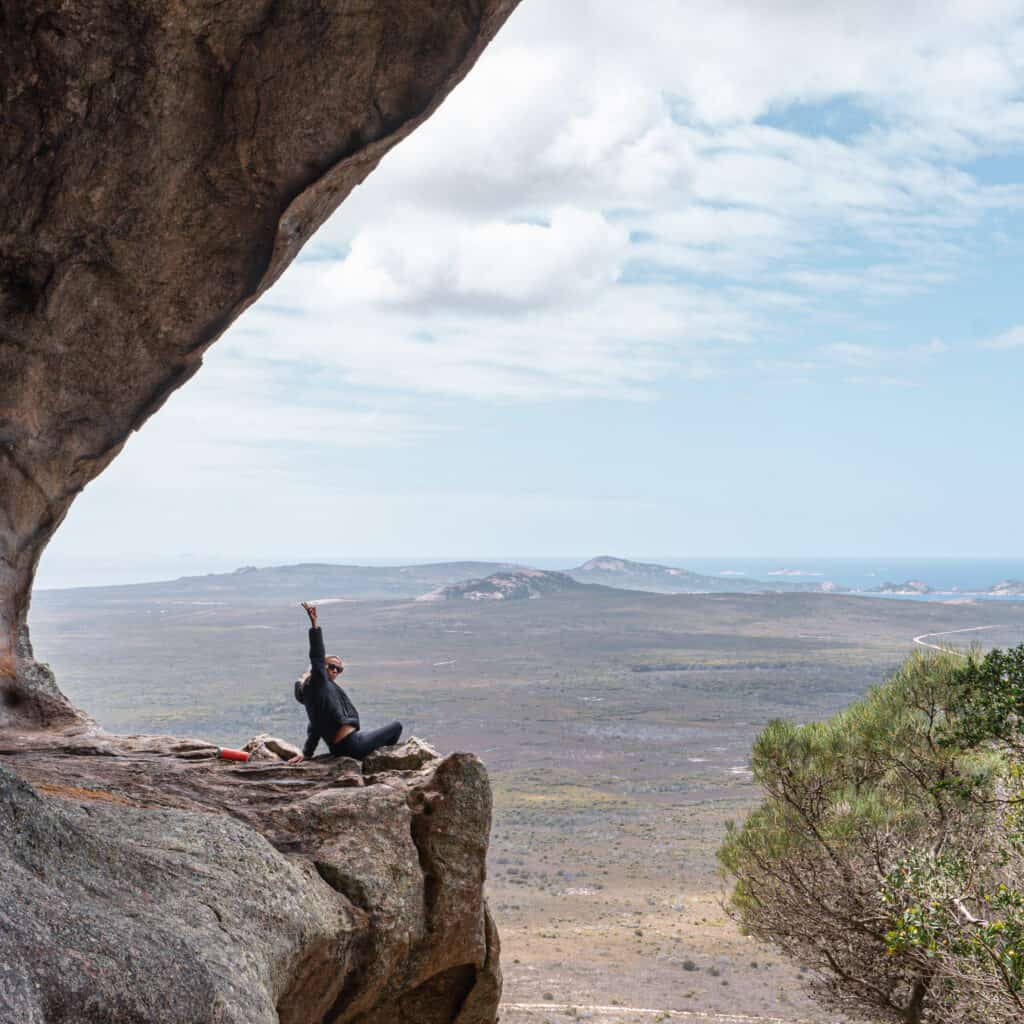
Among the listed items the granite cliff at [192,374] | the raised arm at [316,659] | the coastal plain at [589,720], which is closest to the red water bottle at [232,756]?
the granite cliff at [192,374]

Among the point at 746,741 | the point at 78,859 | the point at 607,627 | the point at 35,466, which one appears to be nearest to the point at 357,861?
the point at 78,859

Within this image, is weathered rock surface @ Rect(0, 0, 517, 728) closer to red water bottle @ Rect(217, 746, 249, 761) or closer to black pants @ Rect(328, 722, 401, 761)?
red water bottle @ Rect(217, 746, 249, 761)

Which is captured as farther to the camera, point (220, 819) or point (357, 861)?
point (357, 861)

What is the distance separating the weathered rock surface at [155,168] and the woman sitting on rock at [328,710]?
491 cm

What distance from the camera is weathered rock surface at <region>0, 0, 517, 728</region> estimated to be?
12.0m

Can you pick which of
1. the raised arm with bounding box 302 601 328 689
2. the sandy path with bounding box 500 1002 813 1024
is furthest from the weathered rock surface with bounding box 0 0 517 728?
the sandy path with bounding box 500 1002 813 1024

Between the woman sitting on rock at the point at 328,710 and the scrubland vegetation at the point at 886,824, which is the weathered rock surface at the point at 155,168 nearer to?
the woman sitting on rock at the point at 328,710

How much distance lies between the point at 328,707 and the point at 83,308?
21.8 ft

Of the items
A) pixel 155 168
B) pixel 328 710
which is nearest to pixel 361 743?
pixel 328 710

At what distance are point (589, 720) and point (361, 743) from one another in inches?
3427

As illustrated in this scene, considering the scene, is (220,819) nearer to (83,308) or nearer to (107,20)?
(83,308)

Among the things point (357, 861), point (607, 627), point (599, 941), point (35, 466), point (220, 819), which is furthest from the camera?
point (607, 627)

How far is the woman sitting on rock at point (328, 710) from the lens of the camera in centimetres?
1277

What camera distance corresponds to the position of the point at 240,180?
13.6 m
